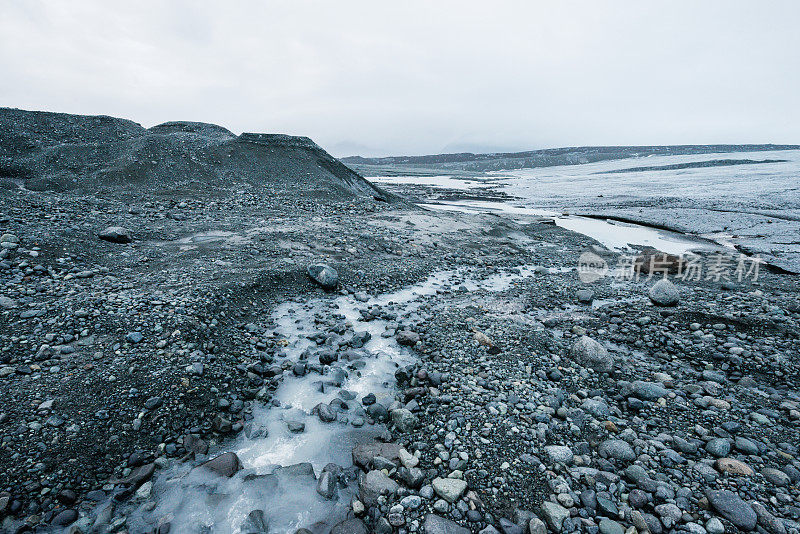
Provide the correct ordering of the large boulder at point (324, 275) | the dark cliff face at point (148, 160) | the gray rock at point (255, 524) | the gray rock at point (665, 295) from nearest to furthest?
1. the gray rock at point (255, 524)
2. the gray rock at point (665, 295)
3. the large boulder at point (324, 275)
4. the dark cliff face at point (148, 160)

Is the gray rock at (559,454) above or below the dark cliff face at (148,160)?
below

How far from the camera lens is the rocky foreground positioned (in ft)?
9.38

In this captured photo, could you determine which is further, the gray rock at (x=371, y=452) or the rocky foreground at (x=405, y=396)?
the gray rock at (x=371, y=452)

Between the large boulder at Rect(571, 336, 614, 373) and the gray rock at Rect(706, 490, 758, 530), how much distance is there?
6.33 feet

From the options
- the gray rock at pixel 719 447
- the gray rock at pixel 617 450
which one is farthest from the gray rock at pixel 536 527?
the gray rock at pixel 719 447

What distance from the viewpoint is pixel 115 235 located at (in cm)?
832

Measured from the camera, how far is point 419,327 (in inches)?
239

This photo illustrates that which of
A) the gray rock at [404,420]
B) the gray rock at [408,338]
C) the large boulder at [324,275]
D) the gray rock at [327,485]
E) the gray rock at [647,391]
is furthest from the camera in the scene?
the large boulder at [324,275]

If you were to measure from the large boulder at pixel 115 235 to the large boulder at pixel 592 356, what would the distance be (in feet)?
32.4

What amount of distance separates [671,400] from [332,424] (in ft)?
12.7

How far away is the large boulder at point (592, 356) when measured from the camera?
474 centimetres

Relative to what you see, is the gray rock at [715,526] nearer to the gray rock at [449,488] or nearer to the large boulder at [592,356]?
the gray rock at [449,488]

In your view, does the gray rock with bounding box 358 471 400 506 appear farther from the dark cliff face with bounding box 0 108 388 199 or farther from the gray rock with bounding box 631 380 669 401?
the dark cliff face with bounding box 0 108 388 199

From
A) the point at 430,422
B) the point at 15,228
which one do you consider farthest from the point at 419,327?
the point at 15,228
